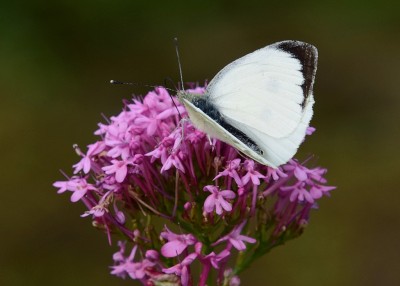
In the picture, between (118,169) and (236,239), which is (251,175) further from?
(118,169)

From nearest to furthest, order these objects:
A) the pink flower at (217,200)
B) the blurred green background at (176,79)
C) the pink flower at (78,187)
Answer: the pink flower at (217,200) < the pink flower at (78,187) < the blurred green background at (176,79)

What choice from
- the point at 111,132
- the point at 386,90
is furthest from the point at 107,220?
the point at 386,90

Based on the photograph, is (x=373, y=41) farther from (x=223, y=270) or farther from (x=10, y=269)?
(x=223, y=270)

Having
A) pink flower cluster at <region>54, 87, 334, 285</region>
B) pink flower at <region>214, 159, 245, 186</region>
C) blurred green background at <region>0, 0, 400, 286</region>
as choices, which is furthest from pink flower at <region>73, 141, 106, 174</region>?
blurred green background at <region>0, 0, 400, 286</region>

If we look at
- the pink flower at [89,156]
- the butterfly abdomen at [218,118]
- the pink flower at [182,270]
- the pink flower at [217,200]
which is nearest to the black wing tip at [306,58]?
the butterfly abdomen at [218,118]

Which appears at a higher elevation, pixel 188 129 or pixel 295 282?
pixel 188 129

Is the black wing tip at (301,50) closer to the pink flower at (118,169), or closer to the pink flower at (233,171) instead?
the pink flower at (233,171)
